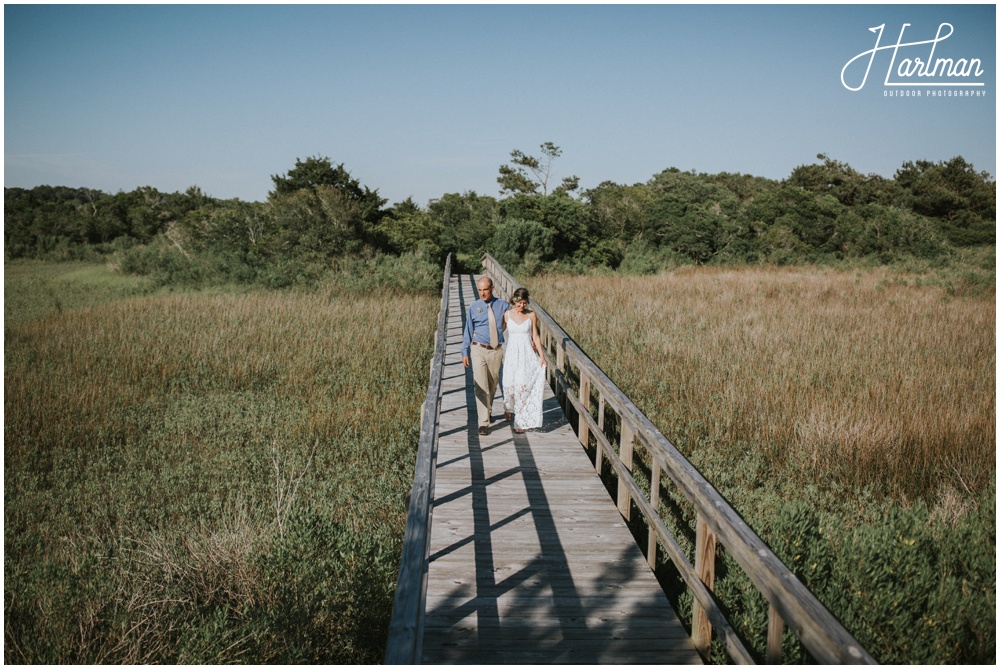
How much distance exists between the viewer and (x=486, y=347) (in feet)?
21.4

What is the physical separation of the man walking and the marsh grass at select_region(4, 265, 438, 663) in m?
1.22

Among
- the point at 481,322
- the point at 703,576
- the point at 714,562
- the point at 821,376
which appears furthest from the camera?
the point at 821,376

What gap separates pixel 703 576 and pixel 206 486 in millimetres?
5590

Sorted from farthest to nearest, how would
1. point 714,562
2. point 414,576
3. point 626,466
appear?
point 626,466 < point 714,562 < point 414,576

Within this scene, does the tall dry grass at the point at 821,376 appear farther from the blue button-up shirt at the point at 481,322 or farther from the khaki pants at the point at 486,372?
the blue button-up shirt at the point at 481,322

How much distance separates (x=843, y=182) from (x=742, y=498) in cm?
5469

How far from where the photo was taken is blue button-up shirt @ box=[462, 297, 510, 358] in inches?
257

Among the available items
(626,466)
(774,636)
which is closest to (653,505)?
(626,466)

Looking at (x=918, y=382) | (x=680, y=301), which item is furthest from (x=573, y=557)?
(x=680, y=301)

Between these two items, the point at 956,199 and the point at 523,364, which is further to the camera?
the point at 956,199

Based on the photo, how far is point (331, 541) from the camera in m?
4.77

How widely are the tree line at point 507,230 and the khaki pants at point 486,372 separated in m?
18.1

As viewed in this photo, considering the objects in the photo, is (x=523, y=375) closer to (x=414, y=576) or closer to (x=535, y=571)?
(x=535, y=571)

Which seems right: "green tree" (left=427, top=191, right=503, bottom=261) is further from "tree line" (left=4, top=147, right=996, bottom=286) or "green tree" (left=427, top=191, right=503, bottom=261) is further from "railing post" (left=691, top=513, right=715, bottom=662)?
"railing post" (left=691, top=513, right=715, bottom=662)
